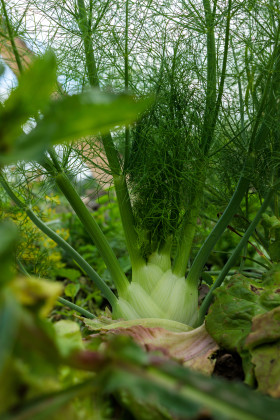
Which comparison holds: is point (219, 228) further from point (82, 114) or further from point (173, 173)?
point (82, 114)

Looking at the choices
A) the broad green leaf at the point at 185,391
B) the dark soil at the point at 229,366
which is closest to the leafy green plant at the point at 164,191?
the dark soil at the point at 229,366

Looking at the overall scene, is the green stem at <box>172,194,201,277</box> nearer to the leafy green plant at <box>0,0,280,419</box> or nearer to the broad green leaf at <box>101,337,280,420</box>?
the leafy green plant at <box>0,0,280,419</box>

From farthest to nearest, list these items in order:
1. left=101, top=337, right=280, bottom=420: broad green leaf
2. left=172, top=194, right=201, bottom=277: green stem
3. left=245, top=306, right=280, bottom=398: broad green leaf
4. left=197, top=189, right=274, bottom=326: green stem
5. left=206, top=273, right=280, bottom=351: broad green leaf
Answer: left=172, top=194, right=201, bottom=277: green stem → left=197, top=189, right=274, bottom=326: green stem → left=206, top=273, right=280, bottom=351: broad green leaf → left=245, top=306, right=280, bottom=398: broad green leaf → left=101, top=337, right=280, bottom=420: broad green leaf

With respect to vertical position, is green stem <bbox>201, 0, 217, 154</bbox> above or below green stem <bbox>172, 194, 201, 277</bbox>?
above

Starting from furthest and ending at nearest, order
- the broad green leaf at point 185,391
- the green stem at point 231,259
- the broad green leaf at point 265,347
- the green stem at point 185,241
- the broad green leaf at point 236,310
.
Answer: the green stem at point 185,241 < the green stem at point 231,259 < the broad green leaf at point 236,310 < the broad green leaf at point 265,347 < the broad green leaf at point 185,391

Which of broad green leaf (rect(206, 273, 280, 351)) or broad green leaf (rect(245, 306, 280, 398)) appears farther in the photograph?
broad green leaf (rect(206, 273, 280, 351))

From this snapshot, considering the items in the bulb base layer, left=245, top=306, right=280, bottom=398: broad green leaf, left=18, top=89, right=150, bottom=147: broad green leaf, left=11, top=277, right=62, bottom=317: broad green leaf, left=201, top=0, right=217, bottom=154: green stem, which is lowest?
left=245, top=306, right=280, bottom=398: broad green leaf

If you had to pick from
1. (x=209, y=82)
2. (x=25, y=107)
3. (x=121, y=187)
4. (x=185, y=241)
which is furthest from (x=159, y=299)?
(x=25, y=107)

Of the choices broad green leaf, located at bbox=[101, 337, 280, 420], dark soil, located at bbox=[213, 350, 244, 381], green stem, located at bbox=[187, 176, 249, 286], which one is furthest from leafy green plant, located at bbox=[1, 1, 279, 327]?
broad green leaf, located at bbox=[101, 337, 280, 420]

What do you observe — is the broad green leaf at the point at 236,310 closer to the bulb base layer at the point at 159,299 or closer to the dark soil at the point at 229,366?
the dark soil at the point at 229,366

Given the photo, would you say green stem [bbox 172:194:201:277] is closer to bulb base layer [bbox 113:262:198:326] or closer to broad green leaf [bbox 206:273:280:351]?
bulb base layer [bbox 113:262:198:326]

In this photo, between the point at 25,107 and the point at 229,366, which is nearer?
the point at 25,107

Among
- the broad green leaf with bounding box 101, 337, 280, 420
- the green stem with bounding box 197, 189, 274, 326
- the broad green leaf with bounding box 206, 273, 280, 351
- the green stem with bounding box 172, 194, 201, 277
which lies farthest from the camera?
the green stem with bounding box 172, 194, 201, 277

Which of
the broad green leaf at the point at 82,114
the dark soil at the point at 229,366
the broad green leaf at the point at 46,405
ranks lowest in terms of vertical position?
the dark soil at the point at 229,366
